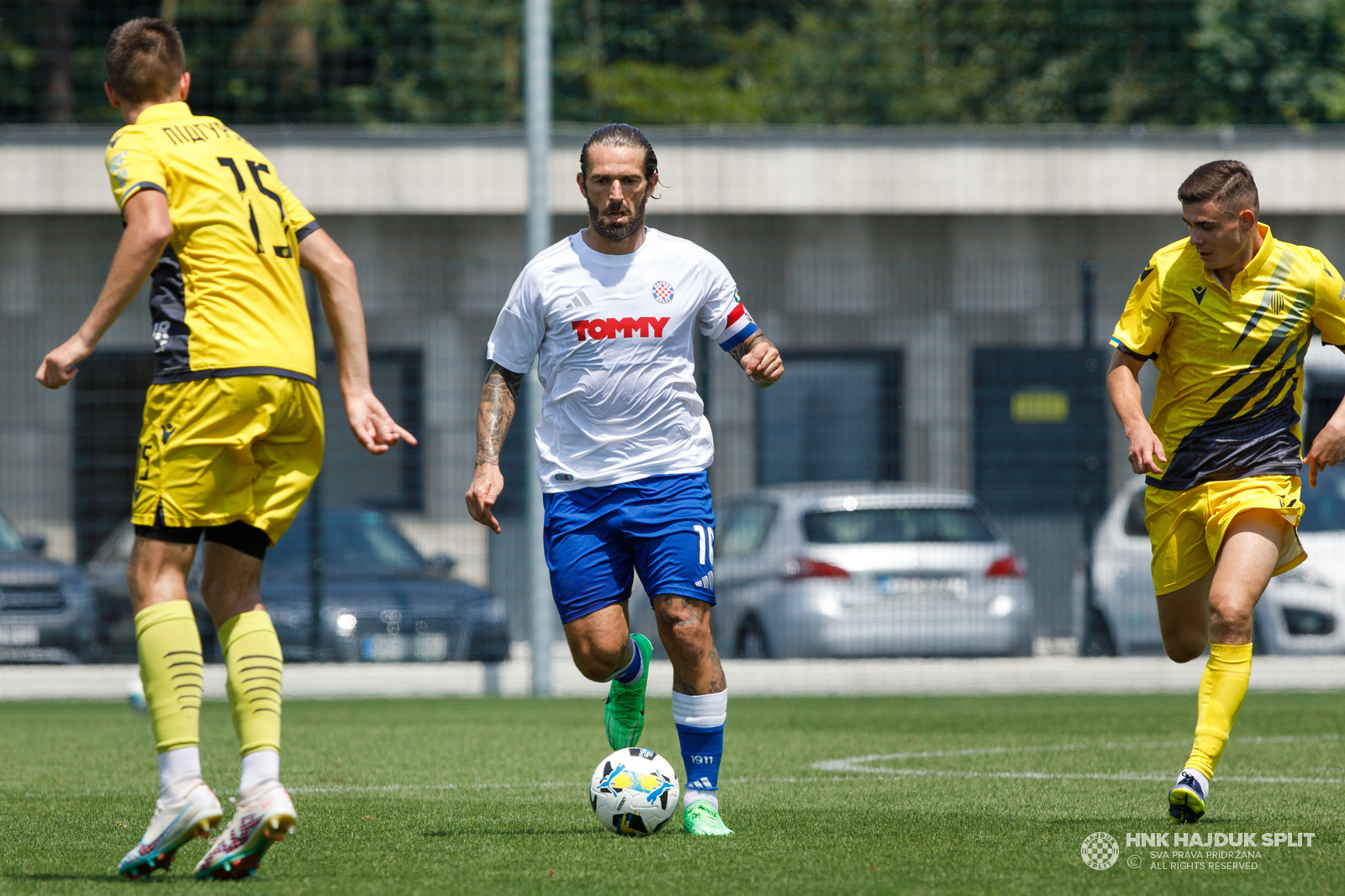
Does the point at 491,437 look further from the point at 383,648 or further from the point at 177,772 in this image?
the point at 383,648

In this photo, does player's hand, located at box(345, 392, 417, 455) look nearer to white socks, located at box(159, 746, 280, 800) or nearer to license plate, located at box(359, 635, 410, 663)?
white socks, located at box(159, 746, 280, 800)

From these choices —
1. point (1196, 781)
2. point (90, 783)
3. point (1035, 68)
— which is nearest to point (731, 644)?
point (90, 783)

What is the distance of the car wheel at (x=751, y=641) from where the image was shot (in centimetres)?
1256

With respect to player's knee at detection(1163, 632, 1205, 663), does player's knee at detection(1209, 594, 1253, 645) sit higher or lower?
higher

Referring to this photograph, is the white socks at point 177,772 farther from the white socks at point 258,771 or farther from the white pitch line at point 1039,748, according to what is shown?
the white pitch line at point 1039,748

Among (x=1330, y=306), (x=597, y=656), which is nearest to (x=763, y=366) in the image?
(x=597, y=656)

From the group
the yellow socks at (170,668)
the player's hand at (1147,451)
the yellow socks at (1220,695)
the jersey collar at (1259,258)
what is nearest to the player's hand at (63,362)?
the yellow socks at (170,668)

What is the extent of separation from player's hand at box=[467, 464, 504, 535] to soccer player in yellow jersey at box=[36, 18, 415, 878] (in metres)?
0.67

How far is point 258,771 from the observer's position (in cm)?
430

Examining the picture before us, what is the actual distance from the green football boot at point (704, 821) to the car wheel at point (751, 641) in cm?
716

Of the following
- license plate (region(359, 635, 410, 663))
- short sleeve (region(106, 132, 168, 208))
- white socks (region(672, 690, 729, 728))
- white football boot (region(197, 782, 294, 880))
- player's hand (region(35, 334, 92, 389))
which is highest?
short sleeve (region(106, 132, 168, 208))

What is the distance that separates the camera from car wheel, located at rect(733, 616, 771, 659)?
495 inches

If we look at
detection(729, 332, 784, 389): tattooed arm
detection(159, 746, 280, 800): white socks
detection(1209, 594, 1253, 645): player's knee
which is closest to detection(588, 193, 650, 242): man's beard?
detection(729, 332, 784, 389): tattooed arm

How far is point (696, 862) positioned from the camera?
4719 millimetres
